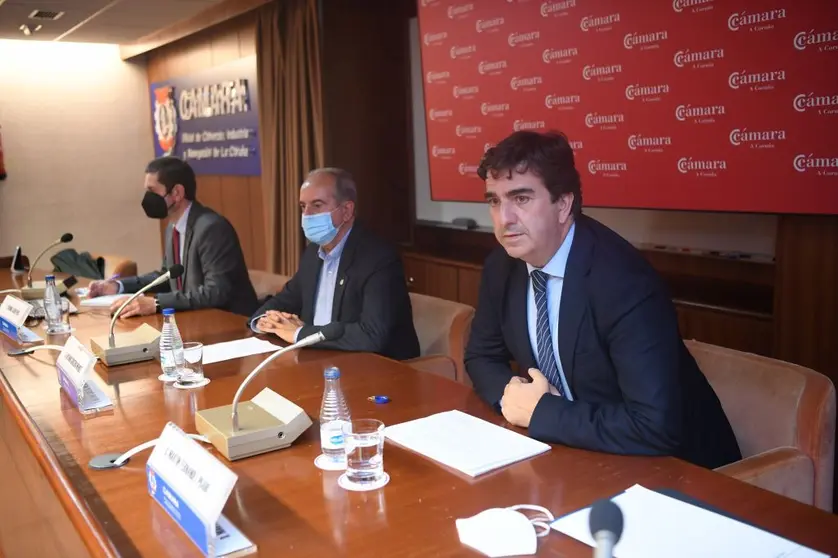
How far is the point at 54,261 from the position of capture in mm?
4656

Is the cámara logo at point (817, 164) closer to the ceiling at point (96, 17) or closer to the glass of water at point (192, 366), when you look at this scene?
the glass of water at point (192, 366)

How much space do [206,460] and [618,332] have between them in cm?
88

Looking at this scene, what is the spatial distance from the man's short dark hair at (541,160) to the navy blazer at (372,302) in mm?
806

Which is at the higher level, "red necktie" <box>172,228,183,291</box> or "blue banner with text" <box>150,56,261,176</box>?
"blue banner with text" <box>150,56,261,176</box>

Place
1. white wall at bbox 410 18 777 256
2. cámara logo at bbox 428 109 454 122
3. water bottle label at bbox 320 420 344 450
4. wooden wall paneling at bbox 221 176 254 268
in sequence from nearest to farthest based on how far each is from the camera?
water bottle label at bbox 320 420 344 450 → white wall at bbox 410 18 777 256 → cámara logo at bbox 428 109 454 122 → wooden wall paneling at bbox 221 176 254 268

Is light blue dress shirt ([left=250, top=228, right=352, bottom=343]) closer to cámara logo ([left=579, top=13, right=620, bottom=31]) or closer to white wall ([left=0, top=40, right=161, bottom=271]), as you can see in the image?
cámara logo ([left=579, top=13, right=620, bottom=31])

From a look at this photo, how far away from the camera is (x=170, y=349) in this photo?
80.5 inches

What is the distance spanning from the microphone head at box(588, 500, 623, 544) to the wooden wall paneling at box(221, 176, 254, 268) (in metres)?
5.44

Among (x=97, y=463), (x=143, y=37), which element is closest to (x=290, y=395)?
(x=97, y=463)

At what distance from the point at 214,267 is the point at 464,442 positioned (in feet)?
6.76

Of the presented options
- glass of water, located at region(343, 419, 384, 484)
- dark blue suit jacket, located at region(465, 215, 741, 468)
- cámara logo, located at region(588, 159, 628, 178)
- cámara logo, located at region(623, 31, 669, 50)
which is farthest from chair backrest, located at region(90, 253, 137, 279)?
glass of water, located at region(343, 419, 384, 484)

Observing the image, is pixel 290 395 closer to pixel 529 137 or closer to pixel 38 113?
pixel 529 137

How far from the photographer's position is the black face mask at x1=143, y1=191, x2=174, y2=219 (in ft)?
11.4

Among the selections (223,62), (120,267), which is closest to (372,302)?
(120,267)
